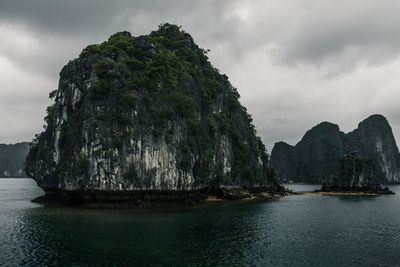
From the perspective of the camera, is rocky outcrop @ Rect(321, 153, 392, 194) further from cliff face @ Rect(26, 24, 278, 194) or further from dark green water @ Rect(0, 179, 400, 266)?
dark green water @ Rect(0, 179, 400, 266)

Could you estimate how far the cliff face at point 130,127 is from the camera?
6159 centimetres

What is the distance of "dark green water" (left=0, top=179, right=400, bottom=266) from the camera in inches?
1172

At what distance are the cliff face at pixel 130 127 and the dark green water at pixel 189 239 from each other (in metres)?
9.13

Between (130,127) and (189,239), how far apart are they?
31.5 m

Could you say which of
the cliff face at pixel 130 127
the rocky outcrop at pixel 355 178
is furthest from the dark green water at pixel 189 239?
the rocky outcrop at pixel 355 178

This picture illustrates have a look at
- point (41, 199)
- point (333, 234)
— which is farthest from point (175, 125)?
point (333, 234)

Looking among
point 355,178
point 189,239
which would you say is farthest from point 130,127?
point 355,178

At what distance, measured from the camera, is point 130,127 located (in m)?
64.1

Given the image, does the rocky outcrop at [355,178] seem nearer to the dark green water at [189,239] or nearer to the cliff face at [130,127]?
the cliff face at [130,127]

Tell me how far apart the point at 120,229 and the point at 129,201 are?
2258cm

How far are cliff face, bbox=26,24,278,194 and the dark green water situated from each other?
30.0 feet

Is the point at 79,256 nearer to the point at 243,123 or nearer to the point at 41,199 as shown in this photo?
the point at 41,199

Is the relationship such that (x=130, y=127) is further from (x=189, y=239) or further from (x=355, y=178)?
(x=355, y=178)

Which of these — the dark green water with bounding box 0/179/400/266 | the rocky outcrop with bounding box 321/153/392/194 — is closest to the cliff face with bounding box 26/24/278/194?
the dark green water with bounding box 0/179/400/266
